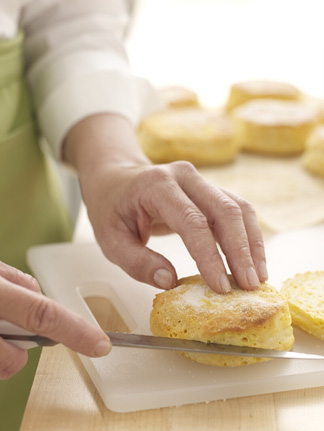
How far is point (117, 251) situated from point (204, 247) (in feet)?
0.63

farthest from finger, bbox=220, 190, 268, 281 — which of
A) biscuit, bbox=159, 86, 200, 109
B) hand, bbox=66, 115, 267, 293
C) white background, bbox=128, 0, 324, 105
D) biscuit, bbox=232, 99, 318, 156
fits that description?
white background, bbox=128, 0, 324, 105

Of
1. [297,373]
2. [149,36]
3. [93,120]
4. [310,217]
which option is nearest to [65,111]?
[93,120]

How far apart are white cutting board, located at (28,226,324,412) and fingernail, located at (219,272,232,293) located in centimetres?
11

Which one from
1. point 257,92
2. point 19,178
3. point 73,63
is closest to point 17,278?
point 19,178

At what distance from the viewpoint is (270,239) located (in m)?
1.36

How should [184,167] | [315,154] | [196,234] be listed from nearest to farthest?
[196,234] < [184,167] < [315,154]

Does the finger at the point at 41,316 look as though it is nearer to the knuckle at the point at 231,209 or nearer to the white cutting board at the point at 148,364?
the white cutting board at the point at 148,364

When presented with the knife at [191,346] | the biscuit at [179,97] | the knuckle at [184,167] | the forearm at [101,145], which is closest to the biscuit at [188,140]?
the biscuit at [179,97]

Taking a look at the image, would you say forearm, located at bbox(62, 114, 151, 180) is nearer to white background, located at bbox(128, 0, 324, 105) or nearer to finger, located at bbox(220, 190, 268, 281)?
finger, located at bbox(220, 190, 268, 281)

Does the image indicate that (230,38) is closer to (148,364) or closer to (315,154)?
(315,154)

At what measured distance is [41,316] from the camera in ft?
2.50

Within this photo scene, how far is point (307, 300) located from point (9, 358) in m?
0.48

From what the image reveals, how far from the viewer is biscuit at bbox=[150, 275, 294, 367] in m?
0.87

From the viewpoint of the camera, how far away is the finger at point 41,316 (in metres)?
0.76
